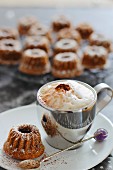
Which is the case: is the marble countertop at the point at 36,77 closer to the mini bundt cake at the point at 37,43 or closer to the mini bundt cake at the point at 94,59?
the mini bundt cake at the point at 94,59

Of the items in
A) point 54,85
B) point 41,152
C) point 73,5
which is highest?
point 54,85

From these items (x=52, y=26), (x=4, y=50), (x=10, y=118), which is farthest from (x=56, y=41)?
(x=10, y=118)

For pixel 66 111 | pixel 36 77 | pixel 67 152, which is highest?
pixel 66 111

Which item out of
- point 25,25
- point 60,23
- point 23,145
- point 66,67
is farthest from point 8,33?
point 23,145

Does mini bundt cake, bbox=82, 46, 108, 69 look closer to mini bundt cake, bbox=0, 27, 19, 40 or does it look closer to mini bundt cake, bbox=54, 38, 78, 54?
mini bundt cake, bbox=54, 38, 78, 54

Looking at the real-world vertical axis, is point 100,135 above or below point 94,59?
above

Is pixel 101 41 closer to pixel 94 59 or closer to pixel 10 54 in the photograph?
pixel 94 59

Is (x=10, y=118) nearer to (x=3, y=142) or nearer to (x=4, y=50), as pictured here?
(x=3, y=142)
